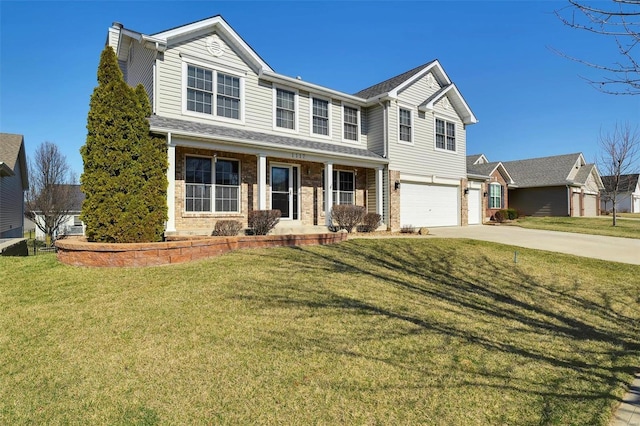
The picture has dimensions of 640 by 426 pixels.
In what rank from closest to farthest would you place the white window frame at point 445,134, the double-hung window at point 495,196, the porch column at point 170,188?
the porch column at point 170,188 → the white window frame at point 445,134 → the double-hung window at point 495,196

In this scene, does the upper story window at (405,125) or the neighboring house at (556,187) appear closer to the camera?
the upper story window at (405,125)

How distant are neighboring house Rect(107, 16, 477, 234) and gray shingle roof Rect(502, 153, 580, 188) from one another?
→ 54.4 feet

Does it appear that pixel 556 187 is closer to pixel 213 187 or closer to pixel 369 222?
pixel 369 222

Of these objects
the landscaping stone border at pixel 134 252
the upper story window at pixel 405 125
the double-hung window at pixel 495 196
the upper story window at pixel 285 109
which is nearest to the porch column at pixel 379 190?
the upper story window at pixel 405 125

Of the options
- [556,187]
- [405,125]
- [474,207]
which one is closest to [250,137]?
[405,125]

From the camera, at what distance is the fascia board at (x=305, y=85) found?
1346 cm

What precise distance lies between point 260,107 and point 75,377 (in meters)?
11.7

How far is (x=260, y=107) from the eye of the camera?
534 inches

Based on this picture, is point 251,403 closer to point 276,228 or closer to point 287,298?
point 287,298

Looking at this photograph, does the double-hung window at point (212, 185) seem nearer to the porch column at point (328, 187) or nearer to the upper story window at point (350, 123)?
the porch column at point (328, 187)

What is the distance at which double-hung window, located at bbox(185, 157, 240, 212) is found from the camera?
11758 mm

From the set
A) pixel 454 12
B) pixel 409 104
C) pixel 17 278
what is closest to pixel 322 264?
pixel 17 278

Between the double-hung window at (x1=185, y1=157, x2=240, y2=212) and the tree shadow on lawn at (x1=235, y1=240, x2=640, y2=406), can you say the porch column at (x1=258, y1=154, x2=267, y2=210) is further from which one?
the tree shadow on lawn at (x1=235, y1=240, x2=640, y2=406)

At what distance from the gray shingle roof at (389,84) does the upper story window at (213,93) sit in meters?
7.10
